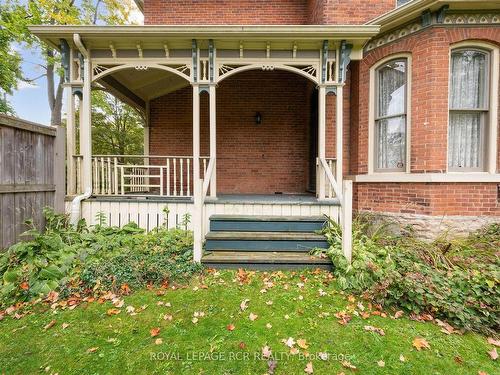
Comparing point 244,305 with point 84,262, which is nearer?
point 244,305

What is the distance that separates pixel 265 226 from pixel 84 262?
278 centimetres

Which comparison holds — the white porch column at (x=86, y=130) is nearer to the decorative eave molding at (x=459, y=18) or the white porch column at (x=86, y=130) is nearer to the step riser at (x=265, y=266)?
the step riser at (x=265, y=266)

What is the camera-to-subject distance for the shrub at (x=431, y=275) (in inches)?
116

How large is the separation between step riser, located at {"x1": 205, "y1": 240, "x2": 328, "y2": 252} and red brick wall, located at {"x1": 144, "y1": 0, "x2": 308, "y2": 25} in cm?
675

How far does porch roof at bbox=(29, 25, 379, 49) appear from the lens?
193 inches

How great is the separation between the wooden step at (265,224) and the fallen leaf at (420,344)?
7.24 feet

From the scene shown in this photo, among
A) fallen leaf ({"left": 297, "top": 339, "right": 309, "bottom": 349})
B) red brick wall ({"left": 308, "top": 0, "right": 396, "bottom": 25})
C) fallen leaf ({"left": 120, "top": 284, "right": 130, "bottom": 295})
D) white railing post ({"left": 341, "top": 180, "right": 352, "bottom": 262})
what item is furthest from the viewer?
red brick wall ({"left": 308, "top": 0, "right": 396, "bottom": 25})

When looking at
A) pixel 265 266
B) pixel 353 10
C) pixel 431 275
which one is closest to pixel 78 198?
pixel 265 266

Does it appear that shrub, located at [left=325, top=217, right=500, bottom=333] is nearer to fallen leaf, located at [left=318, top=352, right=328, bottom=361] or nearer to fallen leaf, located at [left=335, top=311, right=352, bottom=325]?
fallen leaf, located at [left=335, top=311, right=352, bottom=325]

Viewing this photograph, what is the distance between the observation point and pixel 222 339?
8.39 ft

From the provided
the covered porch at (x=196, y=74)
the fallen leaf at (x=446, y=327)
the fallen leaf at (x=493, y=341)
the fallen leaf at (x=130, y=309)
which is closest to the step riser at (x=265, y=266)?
the covered porch at (x=196, y=74)

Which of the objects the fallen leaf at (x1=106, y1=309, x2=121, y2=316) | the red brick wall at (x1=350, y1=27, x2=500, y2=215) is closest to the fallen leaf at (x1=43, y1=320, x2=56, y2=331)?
the fallen leaf at (x1=106, y1=309, x2=121, y2=316)

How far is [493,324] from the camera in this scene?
282 cm

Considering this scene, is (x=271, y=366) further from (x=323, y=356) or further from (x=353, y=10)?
(x=353, y=10)
